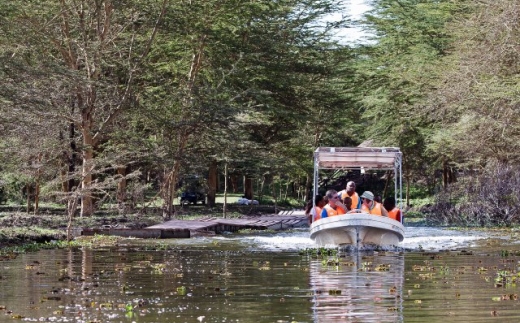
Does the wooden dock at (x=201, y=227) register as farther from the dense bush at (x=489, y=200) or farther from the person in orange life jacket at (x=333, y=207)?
the dense bush at (x=489, y=200)

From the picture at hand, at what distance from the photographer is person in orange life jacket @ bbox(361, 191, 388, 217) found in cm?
2616

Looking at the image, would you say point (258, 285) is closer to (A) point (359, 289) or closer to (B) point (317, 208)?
(A) point (359, 289)

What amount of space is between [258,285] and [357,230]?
8.83 metres

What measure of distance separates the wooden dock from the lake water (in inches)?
163

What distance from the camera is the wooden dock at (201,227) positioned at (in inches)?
1214

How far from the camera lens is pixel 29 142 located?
35.7m

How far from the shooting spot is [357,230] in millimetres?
25188

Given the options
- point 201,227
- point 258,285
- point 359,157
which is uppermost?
point 359,157

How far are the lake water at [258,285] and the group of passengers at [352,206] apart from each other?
4.06 feet

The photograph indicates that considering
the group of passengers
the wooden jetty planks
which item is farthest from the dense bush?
the group of passengers

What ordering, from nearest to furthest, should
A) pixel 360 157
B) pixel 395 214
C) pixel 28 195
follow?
pixel 395 214, pixel 360 157, pixel 28 195

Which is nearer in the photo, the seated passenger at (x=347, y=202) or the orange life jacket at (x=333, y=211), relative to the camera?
the orange life jacket at (x=333, y=211)

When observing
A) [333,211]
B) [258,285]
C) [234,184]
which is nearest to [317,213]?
[333,211]

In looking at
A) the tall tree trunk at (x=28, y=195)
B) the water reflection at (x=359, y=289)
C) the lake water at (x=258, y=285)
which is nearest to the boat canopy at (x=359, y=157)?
the lake water at (x=258, y=285)
